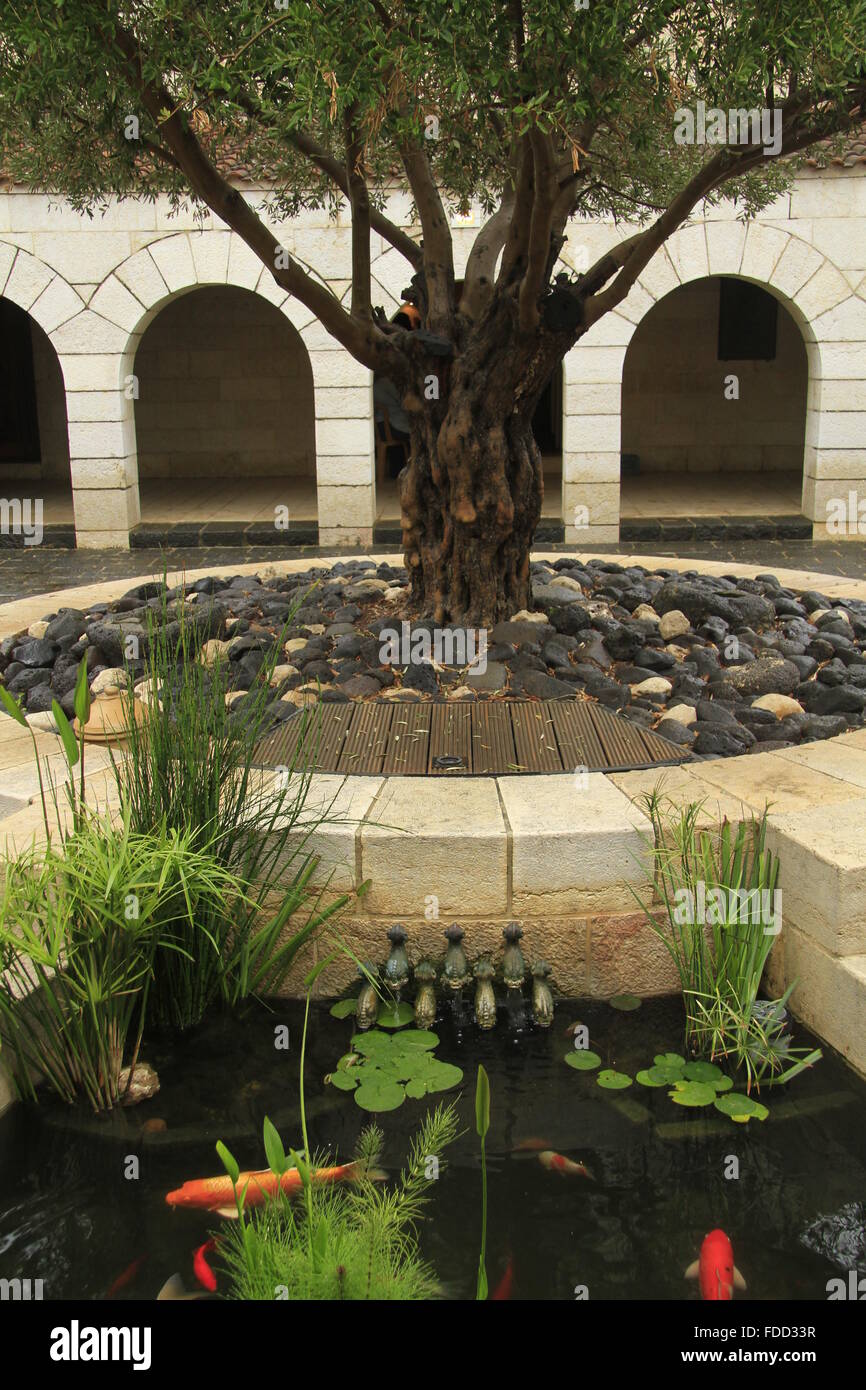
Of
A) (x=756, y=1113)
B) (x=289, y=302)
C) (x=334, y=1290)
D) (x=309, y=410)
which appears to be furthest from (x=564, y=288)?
(x=309, y=410)

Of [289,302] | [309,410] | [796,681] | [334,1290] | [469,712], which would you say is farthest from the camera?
[309,410]

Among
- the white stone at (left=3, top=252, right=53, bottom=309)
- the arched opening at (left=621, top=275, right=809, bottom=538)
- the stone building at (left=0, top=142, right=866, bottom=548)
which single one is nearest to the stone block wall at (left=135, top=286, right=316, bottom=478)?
the stone building at (left=0, top=142, right=866, bottom=548)

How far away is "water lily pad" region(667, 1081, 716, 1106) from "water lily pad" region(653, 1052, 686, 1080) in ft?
0.28

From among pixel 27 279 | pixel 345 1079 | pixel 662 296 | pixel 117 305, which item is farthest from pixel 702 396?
pixel 345 1079

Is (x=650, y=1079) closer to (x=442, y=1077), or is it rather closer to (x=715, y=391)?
(x=442, y=1077)

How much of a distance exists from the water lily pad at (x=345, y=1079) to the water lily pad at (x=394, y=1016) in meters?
0.25

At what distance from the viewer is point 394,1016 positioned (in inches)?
157

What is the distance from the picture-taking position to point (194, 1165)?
3.35 m

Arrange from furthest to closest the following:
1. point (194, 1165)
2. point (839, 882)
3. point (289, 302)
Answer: point (289, 302) < point (839, 882) < point (194, 1165)

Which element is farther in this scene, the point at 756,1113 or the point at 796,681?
the point at 796,681

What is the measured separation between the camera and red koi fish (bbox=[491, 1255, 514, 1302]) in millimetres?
2879

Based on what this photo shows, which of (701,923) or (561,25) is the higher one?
(561,25)

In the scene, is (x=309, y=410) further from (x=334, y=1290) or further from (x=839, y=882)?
(x=334, y=1290)

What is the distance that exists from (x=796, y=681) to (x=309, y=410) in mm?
11808
